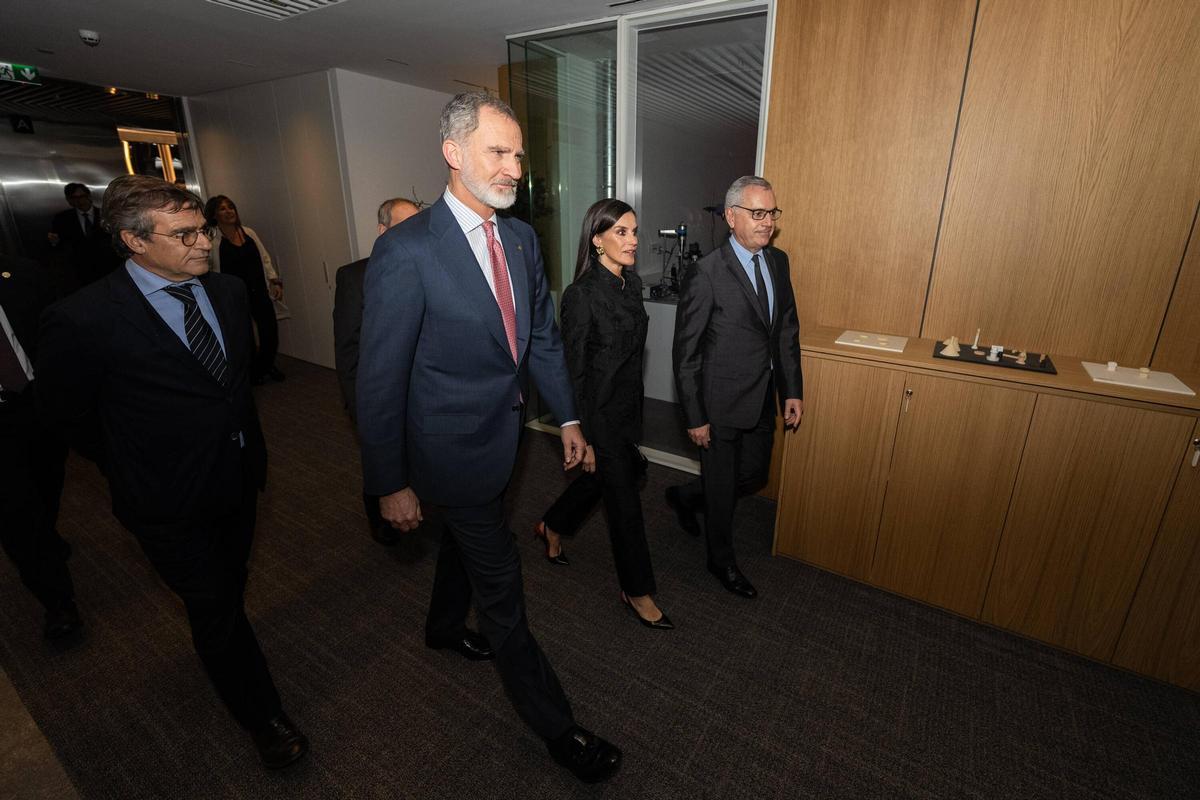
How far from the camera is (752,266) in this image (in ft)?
8.02

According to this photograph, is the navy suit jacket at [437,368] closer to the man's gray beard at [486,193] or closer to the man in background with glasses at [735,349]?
the man's gray beard at [486,193]

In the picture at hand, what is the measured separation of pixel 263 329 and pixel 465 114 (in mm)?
5238

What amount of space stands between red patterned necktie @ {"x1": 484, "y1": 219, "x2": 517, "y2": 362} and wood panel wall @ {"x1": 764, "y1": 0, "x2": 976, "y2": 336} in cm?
201

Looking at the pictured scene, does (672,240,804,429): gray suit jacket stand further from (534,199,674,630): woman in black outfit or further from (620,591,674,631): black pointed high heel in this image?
(620,591,674,631): black pointed high heel

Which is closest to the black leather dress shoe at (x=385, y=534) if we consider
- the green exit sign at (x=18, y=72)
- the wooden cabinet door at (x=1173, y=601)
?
the wooden cabinet door at (x=1173, y=601)

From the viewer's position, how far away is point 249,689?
5.77ft

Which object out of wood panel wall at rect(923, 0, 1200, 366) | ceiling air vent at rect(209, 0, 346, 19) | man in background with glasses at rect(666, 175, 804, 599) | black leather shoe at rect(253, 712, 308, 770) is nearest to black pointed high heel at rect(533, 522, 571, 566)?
man in background with glasses at rect(666, 175, 804, 599)

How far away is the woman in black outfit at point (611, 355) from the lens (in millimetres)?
2158

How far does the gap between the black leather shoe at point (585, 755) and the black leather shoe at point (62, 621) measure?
7.03 feet

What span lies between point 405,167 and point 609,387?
4.94 metres

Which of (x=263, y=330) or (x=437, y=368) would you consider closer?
(x=437, y=368)

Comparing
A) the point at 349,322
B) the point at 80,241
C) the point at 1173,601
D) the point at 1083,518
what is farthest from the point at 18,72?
the point at 1173,601

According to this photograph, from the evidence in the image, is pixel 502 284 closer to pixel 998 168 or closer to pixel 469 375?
pixel 469 375

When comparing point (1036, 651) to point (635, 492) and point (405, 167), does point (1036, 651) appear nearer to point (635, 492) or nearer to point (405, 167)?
point (635, 492)
